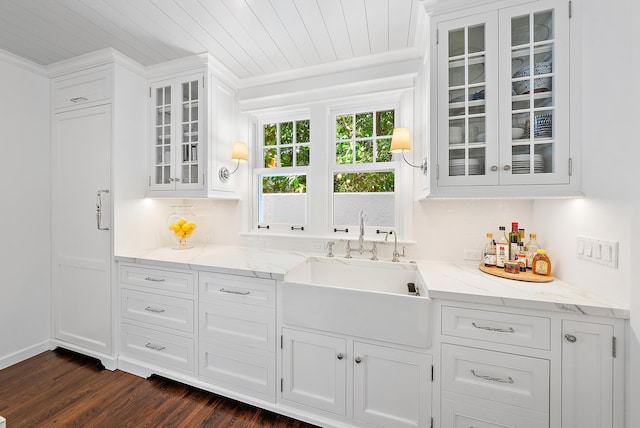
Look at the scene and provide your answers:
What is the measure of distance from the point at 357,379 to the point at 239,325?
0.81m

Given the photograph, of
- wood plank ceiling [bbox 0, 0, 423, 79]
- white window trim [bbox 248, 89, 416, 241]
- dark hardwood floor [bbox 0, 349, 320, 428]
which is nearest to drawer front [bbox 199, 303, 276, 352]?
dark hardwood floor [bbox 0, 349, 320, 428]

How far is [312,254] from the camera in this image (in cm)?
230

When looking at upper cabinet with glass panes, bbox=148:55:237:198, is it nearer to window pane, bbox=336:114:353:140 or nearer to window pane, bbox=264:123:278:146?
window pane, bbox=264:123:278:146

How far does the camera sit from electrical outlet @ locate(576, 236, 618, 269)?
45.6 inches

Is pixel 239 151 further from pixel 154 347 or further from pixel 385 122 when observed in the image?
pixel 154 347

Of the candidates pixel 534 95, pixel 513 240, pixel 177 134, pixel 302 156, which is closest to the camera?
pixel 534 95

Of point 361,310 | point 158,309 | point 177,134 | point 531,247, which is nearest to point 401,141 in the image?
point 531,247

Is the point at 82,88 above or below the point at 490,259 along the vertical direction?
above

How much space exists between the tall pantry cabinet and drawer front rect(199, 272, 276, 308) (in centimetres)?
96

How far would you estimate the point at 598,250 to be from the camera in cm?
125

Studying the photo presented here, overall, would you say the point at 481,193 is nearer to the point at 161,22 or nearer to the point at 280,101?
the point at 280,101

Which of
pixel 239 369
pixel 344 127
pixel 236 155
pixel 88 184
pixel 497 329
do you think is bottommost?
pixel 239 369

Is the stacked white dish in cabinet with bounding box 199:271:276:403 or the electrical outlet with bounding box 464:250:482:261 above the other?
the electrical outlet with bounding box 464:250:482:261

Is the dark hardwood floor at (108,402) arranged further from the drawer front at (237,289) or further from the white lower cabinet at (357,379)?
the drawer front at (237,289)
